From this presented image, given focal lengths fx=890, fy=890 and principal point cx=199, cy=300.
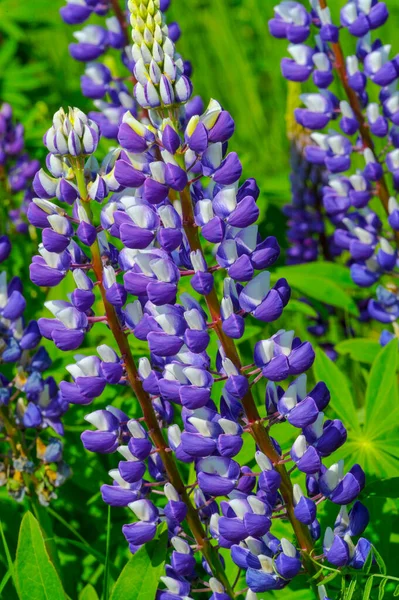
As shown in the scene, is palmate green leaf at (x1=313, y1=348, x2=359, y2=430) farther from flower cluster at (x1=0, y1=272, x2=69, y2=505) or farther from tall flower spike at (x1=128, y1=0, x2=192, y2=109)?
tall flower spike at (x1=128, y1=0, x2=192, y2=109)

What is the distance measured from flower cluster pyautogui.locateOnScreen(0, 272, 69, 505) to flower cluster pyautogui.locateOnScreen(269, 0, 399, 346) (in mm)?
1066

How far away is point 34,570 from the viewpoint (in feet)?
5.74

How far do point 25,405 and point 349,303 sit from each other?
3.84 ft

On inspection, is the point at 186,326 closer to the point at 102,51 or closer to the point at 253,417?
the point at 253,417

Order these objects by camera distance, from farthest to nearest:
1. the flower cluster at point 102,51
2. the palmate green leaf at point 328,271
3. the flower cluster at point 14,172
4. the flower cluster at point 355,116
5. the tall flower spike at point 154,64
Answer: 1. the flower cluster at point 14,172
2. the flower cluster at point 102,51
3. the palmate green leaf at point 328,271
4. the flower cluster at point 355,116
5. the tall flower spike at point 154,64

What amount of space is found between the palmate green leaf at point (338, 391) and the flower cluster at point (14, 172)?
1.65 m

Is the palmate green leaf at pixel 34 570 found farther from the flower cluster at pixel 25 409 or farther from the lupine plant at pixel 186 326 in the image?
the flower cluster at pixel 25 409

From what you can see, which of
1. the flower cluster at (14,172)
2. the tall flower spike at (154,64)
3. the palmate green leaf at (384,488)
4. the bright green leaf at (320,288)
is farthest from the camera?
the flower cluster at (14,172)

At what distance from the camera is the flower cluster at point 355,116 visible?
8.81 feet

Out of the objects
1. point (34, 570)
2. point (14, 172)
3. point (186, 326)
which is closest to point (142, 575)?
point (34, 570)

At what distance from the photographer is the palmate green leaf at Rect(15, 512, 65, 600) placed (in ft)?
5.69

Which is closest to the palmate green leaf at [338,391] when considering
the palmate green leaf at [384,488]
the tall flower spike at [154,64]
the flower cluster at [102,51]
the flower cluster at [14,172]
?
the palmate green leaf at [384,488]

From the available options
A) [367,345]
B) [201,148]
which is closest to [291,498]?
[201,148]

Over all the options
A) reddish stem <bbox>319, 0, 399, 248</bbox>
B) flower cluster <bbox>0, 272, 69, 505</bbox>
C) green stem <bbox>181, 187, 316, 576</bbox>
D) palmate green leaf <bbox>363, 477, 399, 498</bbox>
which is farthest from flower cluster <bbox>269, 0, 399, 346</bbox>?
green stem <bbox>181, 187, 316, 576</bbox>
